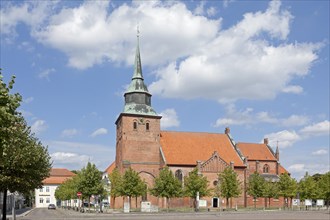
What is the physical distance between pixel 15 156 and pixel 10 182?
202 centimetres

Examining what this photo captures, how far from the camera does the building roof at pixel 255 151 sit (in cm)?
9006

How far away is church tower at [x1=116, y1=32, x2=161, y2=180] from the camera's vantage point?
7512 centimetres

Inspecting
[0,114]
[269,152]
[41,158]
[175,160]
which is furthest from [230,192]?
[0,114]

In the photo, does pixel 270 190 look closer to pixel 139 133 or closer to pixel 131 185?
pixel 139 133

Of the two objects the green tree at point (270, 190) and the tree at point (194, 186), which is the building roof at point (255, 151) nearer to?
the green tree at point (270, 190)

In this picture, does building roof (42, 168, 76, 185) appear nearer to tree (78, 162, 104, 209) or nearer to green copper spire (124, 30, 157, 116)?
green copper spire (124, 30, 157, 116)

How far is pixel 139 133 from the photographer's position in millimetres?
76125

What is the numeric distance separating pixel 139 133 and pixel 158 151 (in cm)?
492

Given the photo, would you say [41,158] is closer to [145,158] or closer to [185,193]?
[185,193]

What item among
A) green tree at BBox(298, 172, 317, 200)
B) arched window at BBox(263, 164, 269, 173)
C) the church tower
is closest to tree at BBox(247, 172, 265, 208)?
green tree at BBox(298, 172, 317, 200)

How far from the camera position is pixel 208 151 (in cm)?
8269

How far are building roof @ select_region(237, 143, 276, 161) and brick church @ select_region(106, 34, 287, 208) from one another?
5260 mm

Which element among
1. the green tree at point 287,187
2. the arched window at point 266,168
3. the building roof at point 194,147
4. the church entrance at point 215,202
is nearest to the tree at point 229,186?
the church entrance at point 215,202

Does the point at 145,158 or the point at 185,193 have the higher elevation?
the point at 145,158
